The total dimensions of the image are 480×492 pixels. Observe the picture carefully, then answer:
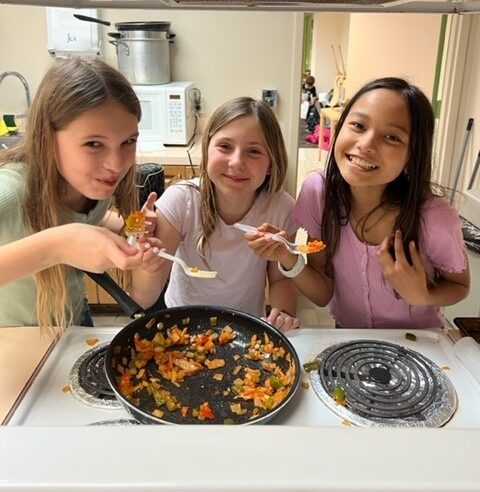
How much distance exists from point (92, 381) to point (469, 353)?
2.45ft

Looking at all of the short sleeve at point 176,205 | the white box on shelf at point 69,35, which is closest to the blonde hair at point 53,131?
the short sleeve at point 176,205

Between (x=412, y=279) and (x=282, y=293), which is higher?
(x=412, y=279)

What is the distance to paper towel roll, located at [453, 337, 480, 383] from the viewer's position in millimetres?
999

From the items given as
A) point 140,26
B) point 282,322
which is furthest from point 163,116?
point 282,322

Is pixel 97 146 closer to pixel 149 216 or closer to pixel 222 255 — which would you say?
pixel 149 216

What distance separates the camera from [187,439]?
0.36 metres

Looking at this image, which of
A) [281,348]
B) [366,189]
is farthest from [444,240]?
[281,348]

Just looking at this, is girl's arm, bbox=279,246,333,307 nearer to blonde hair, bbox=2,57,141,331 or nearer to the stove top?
the stove top

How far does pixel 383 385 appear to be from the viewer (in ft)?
3.11

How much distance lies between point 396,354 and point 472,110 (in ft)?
8.09

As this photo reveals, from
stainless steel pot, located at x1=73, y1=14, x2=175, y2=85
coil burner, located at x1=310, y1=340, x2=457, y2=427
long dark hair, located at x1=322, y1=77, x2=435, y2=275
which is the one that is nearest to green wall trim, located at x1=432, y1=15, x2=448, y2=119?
stainless steel pot, located at x1=73, y1=14, x2=175, y2=85

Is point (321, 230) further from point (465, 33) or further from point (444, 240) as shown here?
point (465, 33)

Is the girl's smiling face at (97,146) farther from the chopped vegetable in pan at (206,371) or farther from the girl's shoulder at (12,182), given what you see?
the chopped vegetable in pan at (206,371)

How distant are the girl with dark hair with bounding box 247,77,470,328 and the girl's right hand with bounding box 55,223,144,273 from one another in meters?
0.42
